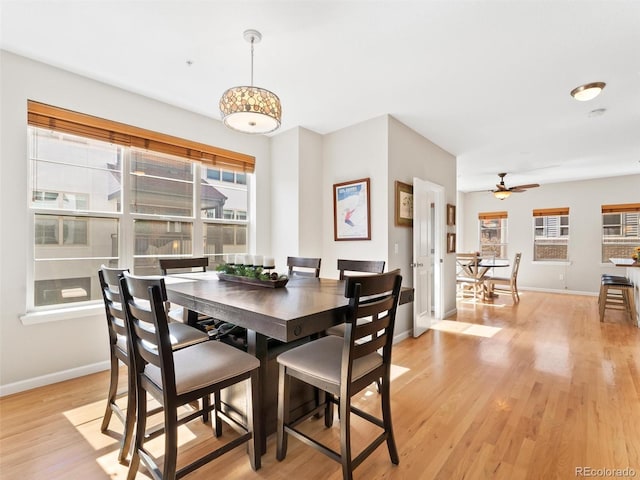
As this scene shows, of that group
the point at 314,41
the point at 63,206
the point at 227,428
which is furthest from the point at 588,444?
the point at 63,206

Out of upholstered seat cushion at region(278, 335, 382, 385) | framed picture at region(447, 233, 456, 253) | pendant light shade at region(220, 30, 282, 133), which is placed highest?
pendant light shade at region(220, 30, 282, 133)

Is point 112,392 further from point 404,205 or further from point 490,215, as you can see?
point 490,215

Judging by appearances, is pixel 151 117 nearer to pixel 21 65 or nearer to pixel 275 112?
pixel 21 65

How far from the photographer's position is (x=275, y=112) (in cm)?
191

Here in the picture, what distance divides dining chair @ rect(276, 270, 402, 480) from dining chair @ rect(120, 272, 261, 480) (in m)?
0.18

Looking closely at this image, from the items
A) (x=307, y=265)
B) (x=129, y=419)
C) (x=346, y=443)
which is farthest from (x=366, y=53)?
(x=129, y=419)

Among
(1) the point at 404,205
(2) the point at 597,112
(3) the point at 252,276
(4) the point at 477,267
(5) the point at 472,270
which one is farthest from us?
(5) the point at 472,270

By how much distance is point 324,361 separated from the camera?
153 centimetres

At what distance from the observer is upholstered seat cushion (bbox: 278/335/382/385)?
4.77 feet

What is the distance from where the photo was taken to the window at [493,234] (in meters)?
7.74

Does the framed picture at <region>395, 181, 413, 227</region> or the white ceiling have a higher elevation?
the white ceiling

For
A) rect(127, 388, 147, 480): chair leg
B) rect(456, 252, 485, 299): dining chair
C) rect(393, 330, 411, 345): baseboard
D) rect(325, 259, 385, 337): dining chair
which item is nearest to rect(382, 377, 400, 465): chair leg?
rect(325, 259, 385, 337): dining chair

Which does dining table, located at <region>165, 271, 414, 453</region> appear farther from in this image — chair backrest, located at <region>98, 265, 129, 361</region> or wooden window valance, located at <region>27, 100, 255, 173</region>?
wooden window valance, located at <region>27, 100, 255, 173</region>

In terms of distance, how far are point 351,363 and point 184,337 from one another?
1043 mm
